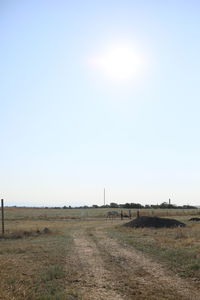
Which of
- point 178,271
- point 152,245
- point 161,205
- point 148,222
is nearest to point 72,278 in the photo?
point 178,271

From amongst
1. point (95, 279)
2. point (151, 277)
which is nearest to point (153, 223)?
point (151, 277)

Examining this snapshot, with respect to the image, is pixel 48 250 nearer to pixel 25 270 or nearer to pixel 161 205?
pixel 25 270

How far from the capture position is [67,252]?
1952cm

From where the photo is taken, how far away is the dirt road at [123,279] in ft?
35.0

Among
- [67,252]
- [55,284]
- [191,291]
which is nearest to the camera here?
[191,291]

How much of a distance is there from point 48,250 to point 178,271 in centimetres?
813

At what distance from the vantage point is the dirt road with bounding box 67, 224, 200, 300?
1068 centimetres

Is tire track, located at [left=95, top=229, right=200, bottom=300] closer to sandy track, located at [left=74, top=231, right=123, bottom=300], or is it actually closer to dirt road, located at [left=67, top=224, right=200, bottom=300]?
dirt road, located at [left=67, top=224, right=200, bottom=300]

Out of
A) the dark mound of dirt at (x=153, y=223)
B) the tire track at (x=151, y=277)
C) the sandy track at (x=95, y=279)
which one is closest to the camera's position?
the tire track at (x=151, y=277)

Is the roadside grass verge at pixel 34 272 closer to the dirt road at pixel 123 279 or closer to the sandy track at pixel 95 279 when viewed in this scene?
the dirt road at pixel 123 279

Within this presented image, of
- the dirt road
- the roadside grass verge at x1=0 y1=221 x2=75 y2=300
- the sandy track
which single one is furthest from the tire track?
the roadside grass verge at x1=0 y1=221 x2=75 y2=300

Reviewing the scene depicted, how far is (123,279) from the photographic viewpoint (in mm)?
12734

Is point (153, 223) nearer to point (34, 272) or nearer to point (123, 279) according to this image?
point (34, 272)

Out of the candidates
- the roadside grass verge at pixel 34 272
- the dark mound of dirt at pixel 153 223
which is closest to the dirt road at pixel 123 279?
the roadside grass verge at pixel 34 272
